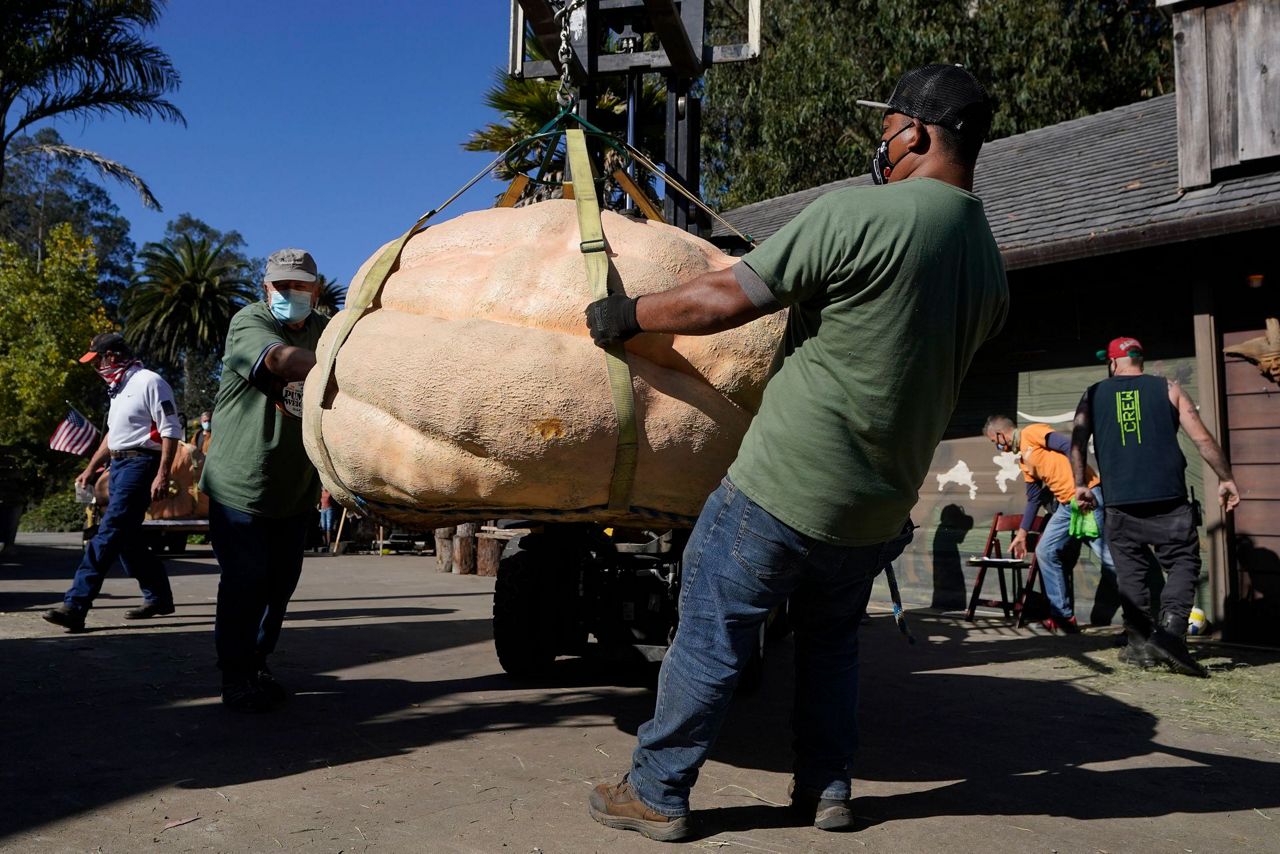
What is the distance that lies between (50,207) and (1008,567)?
62460 mm

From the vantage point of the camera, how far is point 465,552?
39.5 feet

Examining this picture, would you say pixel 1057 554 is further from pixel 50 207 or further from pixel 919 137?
pixel 50 207

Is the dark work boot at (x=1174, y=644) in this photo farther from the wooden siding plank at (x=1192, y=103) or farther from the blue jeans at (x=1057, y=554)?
the wooden siding plank at (x=1192, y=103)

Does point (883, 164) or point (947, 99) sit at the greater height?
point (947, 99)

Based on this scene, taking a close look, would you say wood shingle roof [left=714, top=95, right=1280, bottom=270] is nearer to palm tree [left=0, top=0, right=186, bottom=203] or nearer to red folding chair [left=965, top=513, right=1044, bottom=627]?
red folding chair [left=965, top=513, right=1044, bottom=627]

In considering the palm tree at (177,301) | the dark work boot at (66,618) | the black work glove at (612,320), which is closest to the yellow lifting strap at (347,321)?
the black work glove at (612,320)

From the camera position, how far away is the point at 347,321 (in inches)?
115

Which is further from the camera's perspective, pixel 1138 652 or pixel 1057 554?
pixel 1057 554

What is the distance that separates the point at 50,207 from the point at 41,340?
38.9 metres

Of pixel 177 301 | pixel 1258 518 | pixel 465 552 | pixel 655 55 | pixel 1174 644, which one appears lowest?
pixel 1174 644

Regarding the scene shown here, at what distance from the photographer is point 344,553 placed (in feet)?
53.7

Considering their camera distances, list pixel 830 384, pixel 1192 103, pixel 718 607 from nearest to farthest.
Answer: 1. pixel 830 384
2. pixel 718 607
3. pixel 1192 103

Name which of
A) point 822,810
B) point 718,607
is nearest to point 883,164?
point 718,607

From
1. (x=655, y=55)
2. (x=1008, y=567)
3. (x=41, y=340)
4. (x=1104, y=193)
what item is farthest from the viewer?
(x=41, y=340)
